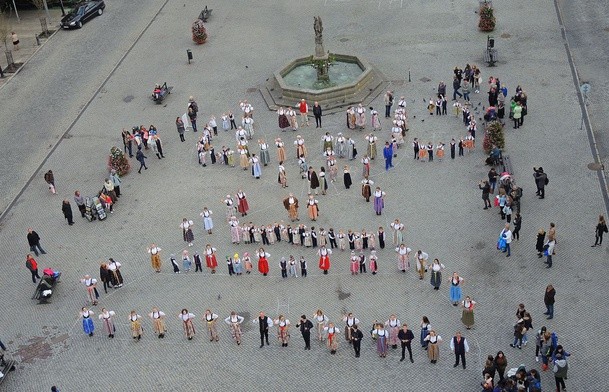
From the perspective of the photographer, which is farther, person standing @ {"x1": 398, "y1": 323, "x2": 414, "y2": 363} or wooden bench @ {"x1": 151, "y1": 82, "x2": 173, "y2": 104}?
wooden bench @ {"x1": 151, "y1": 82, "x2": 173, "y2": 104}

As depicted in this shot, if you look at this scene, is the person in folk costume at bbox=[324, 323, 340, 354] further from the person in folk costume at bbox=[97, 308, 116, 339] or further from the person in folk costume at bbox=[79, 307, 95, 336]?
the person in folk costume at bbox=[79, 307, 95, 336]

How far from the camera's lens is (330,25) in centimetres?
4750

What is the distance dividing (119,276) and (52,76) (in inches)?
829

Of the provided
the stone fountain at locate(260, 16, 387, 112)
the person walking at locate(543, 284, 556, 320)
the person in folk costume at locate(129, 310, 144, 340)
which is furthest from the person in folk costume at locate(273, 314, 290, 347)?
the stone fountain at locate(260, 16, 387, 112)

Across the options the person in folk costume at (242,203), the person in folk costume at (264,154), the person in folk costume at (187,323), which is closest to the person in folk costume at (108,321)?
the person in folk costume at (187,323)

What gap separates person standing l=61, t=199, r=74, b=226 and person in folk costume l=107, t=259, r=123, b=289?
435 centimetres

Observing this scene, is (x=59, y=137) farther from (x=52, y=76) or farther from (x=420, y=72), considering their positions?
(x=420, y=72)

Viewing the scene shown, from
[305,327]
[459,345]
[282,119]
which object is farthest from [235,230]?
[459,345]

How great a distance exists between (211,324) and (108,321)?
10.9 ft

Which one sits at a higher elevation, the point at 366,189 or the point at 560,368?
the point at 560,368

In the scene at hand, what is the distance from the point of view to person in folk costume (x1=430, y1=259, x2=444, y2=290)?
25.4 m

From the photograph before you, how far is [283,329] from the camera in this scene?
2395cm

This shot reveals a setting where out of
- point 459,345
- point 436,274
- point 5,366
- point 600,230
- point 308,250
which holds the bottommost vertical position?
point 308,250

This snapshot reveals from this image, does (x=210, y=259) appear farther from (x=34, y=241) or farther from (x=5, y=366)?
(x=5, y=366)
